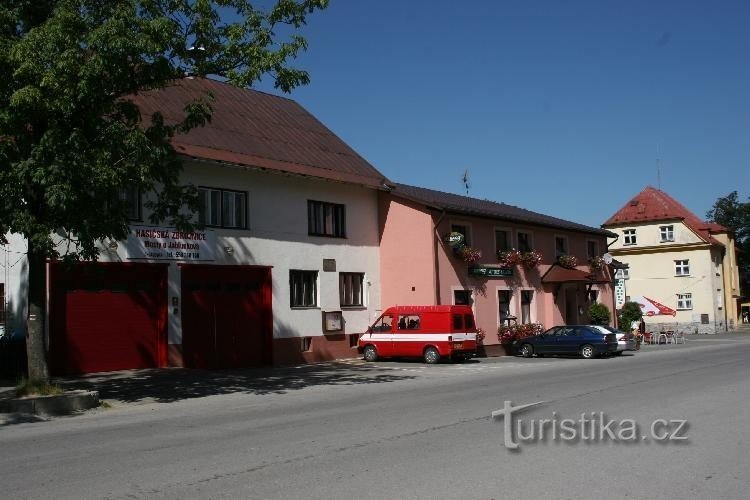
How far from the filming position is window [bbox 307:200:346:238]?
2712 centimetres

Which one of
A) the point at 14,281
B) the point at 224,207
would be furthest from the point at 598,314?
the point at 14,281

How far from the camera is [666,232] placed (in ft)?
194

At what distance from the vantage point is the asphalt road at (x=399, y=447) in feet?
23.2

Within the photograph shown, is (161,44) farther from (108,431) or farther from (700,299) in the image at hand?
(700,299)

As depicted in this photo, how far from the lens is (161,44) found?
14.1 m

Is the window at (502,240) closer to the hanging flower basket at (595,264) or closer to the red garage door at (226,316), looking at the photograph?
the hanging flower basket at (595,264)

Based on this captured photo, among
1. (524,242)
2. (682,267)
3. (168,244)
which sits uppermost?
(524,242)

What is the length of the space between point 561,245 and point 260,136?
18.1m

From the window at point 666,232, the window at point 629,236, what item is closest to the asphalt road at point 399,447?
the window at point 666,232

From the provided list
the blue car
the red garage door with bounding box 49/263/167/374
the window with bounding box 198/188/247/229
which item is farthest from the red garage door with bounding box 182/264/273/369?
the blue car

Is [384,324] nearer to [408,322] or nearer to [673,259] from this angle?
[408,322]

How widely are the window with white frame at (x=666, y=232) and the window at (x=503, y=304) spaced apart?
100 feet

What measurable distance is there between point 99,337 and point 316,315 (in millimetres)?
8109

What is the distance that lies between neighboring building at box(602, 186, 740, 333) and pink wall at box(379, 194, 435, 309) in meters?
31.3
